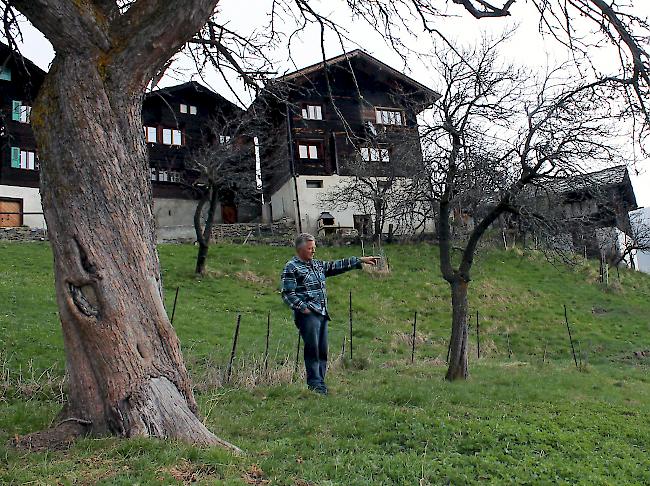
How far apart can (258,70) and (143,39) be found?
11.2ft

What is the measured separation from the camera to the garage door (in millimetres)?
32594

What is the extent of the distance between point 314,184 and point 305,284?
29356mm

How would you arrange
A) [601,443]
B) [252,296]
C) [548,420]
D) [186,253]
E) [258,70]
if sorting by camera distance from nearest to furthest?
1. [601,443]
2. [548,420]
3. [258,70]
4. [252,296]
5. [186,253]

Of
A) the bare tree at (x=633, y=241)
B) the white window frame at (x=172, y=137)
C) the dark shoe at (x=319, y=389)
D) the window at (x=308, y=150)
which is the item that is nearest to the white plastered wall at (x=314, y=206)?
the window at (x=308, y=150)

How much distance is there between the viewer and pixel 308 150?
120 ft

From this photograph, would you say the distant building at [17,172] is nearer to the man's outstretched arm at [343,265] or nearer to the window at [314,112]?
the window at [314,112]

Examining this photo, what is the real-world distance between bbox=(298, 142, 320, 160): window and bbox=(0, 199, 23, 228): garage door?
53.2 feet

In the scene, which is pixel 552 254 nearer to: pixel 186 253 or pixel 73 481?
pixel 73 481

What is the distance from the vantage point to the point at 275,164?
38.4 metres

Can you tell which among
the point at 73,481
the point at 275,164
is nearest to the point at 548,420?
the point at 73,481

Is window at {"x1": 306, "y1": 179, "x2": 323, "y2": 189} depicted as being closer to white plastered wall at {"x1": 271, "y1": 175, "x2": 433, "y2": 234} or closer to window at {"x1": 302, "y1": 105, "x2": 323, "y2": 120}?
white plastered wall at {"x1": 271, "y1": 175, "x2": 433, "y2": 234}

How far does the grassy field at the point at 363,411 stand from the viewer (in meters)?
3.86

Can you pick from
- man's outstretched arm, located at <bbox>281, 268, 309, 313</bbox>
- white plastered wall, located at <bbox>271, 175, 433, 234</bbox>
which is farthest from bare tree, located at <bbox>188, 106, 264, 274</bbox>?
man's outstretched arm, located at <bbox>281, 268, 309, 313</bbox>

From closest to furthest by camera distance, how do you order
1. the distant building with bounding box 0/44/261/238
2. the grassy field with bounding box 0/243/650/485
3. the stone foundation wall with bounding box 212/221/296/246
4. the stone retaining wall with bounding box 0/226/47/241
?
1. the grassy field with bounding box 0/243/650/485
2. the stone retaining wall with bounding box 0/226/47/241
3. the stone foundation wall with bounding box 212/221/296/246
4. the distant building with bounding box 0/44/261/238
